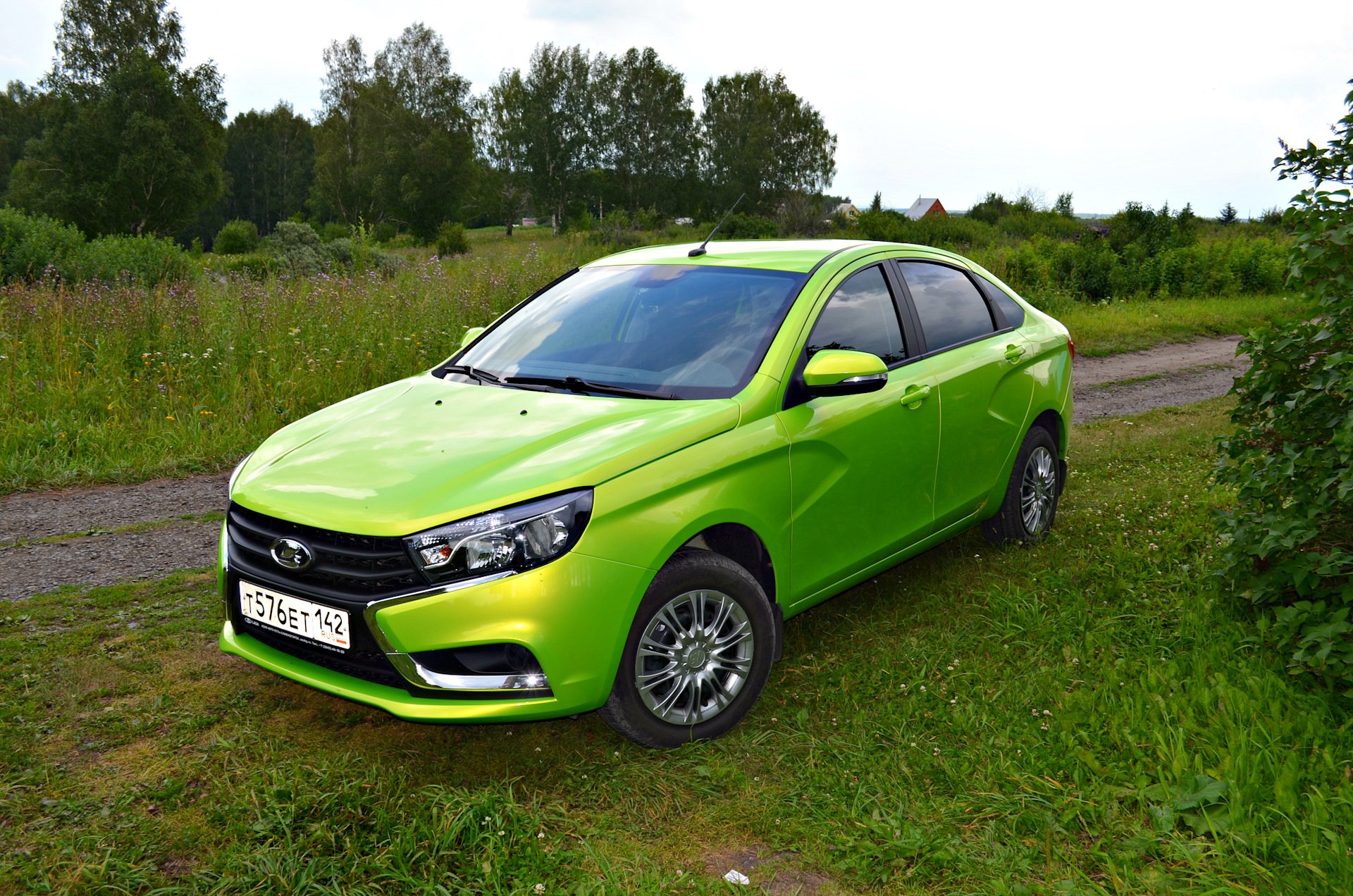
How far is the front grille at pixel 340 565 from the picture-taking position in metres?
A: 2.98

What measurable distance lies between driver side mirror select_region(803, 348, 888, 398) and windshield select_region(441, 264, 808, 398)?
0.23 meters

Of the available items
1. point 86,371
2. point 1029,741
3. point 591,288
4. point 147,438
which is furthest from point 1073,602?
point 86,371

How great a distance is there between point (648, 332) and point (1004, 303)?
2332 mm

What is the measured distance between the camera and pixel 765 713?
3795 mm

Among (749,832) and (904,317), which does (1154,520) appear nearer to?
(904,317)

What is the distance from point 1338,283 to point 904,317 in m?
1.67

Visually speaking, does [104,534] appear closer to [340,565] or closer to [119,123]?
[340,565]

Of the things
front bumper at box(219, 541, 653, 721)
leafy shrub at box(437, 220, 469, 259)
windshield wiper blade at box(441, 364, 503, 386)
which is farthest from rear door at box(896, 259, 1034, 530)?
leafy shrub at box(437, 220, 469, 259)

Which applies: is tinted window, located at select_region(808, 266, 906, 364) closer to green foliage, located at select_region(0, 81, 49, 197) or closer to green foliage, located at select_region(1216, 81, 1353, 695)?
green foliage, located at select_region(1216, 81, 1353, 695)

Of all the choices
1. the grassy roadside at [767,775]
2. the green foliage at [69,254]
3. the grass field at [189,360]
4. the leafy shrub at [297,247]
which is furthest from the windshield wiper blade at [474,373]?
the leafy shrub at [297,247]

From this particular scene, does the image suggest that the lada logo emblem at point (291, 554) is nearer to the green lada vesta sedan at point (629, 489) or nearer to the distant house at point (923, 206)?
the green lada vesta sedan at point (629, 489)

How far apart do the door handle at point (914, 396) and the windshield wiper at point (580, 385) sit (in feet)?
3.82

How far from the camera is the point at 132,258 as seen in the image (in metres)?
21.8

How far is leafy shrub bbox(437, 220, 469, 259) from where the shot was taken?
5487cm
